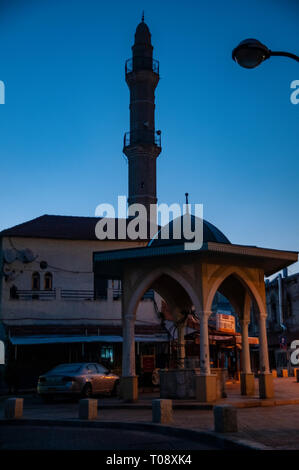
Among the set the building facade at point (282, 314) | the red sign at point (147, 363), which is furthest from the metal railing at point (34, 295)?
the building facade at point (282, 314)

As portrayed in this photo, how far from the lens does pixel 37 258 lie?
29.6 m

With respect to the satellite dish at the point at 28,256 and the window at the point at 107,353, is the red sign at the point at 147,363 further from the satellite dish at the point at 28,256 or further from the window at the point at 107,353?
the satellite dish at the point at 28,256

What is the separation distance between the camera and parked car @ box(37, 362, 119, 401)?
57.6 ft

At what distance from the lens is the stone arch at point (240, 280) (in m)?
16.0

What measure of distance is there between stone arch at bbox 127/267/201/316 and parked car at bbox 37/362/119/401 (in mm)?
2800

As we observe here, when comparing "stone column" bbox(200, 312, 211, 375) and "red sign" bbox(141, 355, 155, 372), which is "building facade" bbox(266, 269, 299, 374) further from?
"stone column" bbox(200, 312, 211, 375)

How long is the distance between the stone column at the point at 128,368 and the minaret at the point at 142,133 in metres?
29.4

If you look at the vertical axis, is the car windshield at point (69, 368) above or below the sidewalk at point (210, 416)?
above

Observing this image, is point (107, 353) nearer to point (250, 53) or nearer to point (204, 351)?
point (204, 351)

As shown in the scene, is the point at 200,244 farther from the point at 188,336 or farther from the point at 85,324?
the point at 85,324

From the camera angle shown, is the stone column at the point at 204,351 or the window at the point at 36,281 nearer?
the stone column at the point at 204,351

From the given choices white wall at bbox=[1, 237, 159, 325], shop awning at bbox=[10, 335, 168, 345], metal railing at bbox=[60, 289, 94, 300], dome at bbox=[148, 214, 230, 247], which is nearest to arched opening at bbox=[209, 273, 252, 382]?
dome at bbox=[148, 214, 230, 247]
